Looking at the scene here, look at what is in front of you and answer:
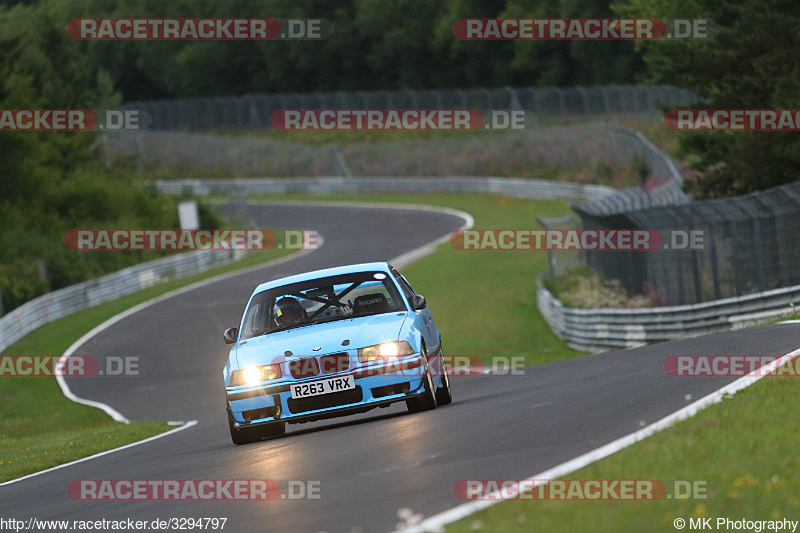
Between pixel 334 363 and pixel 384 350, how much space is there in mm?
449

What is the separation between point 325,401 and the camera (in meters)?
11.4

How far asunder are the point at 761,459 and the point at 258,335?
6.16 m

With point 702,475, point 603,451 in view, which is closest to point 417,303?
point 603,451

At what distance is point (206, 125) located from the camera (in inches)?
3708

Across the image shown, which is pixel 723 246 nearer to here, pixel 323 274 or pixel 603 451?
pixel 323 274

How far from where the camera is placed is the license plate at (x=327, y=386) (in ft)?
37.3

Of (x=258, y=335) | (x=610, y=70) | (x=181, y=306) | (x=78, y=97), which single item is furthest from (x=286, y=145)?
(x=258, y=335)

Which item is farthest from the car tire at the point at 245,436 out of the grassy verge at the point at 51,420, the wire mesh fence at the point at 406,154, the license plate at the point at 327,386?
the wire mesh fence at the point at 406,154

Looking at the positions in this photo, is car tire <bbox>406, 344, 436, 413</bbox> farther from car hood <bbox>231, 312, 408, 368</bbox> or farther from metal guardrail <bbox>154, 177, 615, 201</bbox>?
metal guardrail <bbox>154, 177, 615, 201</bbox>

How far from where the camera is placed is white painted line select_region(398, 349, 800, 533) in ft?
21.4

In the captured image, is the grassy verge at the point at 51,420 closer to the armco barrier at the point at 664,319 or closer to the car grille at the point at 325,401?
the car grille at the point at 325,401

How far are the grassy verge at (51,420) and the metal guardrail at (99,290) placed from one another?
1.15 feet

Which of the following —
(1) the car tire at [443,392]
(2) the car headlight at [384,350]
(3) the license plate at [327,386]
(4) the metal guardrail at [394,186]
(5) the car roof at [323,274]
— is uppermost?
(4) the metal guardrail at [394,186]

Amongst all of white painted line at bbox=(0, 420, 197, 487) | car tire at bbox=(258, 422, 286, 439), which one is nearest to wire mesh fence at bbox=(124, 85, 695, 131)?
white painted line at bbox=(0, 420, 197, 487)
